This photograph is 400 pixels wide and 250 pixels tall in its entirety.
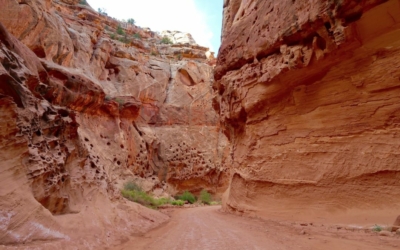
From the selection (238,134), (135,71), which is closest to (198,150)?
(135,71)

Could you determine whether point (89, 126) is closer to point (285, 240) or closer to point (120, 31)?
point (285, 240)

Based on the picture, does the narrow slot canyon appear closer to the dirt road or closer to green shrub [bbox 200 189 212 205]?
the dirt road

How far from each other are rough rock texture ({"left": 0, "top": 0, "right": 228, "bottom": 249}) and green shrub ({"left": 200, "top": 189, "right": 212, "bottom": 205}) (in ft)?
4.05

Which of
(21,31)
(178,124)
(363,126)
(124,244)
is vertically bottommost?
(124,244)

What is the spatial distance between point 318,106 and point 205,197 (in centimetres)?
1776

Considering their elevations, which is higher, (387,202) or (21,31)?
(21,31)

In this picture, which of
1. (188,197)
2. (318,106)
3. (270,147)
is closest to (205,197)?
(188,197)

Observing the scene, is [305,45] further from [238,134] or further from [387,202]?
[238,134]

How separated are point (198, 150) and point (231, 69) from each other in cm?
1546

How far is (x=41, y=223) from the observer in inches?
160

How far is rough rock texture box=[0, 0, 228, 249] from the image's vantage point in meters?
4.28

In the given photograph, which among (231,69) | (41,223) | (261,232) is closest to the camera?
(41,223)

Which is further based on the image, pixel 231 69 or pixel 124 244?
pixel 231 69

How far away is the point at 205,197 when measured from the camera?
76.4 feet
